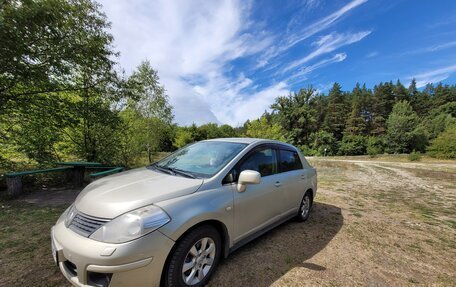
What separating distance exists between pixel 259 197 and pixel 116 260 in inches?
69.8

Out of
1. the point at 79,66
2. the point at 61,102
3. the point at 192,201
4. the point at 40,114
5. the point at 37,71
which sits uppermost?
the point at 79,66

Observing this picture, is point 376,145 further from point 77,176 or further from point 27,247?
point 27,247

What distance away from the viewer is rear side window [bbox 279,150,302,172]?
3548 mm

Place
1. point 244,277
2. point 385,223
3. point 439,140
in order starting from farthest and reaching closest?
point 439,140, point 385,223, point 244,277

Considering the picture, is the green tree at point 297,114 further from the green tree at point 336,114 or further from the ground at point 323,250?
the ground at point 323,250

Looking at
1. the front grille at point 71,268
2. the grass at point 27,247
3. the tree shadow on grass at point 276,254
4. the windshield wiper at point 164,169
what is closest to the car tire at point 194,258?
the tree shadow on grass at point 276,254

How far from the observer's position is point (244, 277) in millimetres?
2375

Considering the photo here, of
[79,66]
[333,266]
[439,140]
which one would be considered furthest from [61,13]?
[439,140]

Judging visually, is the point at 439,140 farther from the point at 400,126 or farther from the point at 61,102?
the point at 61,102

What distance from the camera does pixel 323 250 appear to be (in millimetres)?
3078

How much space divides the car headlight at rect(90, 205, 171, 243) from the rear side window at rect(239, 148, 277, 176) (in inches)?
49.4

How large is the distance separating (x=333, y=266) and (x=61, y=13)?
788cm

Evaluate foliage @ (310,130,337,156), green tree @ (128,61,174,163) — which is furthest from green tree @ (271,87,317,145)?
green tree @ (128,61,174,163)

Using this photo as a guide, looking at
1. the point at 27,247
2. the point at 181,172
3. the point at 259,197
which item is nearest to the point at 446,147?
the point at 259,197
